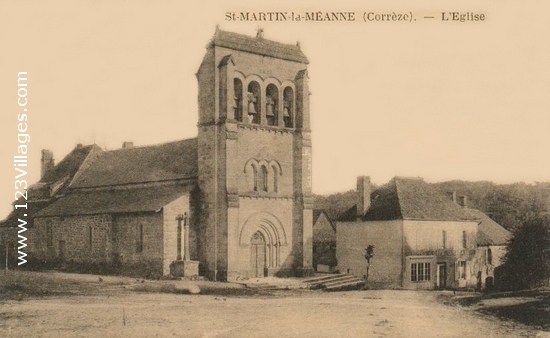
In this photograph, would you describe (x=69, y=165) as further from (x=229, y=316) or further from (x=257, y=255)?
(x=229, y=316)

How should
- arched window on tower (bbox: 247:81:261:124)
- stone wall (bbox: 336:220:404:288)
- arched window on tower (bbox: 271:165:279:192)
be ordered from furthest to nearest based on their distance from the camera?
stone wall (bbox: 336:220:404:288)
arched window on tower (bbox: 271:165:279:192)
arched window on tower (bbox: 247:81:261:124)

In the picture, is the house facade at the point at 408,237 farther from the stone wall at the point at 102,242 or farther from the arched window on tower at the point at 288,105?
the stone wall at the point at 102,242

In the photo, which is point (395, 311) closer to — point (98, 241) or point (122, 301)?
point (122, 301)

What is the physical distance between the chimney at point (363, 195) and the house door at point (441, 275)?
5047 mm

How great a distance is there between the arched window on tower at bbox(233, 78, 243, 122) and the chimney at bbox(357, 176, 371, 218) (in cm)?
1134

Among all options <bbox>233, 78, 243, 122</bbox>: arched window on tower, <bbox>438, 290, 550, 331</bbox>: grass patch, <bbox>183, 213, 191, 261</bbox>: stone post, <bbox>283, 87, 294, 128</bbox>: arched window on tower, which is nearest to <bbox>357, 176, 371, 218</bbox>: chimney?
<bbox>283, 87, 294, 128</bbox>: arched window on tower

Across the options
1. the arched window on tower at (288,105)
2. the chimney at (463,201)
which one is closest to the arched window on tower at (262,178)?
the arched window on tower at (288,105)

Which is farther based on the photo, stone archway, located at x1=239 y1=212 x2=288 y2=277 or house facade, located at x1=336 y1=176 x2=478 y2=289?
house facade, located at x1=336 y1=176 x2=478 y2=289

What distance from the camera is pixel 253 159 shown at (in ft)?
98.6

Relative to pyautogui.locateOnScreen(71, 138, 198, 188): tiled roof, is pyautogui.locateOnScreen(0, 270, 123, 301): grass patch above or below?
below

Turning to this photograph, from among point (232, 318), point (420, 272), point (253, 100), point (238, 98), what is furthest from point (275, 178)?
point (232, 318)

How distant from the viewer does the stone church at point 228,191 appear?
2908cm

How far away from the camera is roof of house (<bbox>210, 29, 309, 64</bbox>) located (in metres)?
29.0

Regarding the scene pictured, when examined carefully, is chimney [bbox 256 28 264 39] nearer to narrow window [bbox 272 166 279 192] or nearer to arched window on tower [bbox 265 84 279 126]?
arched window on tower [bbox 265 84 279 126]
